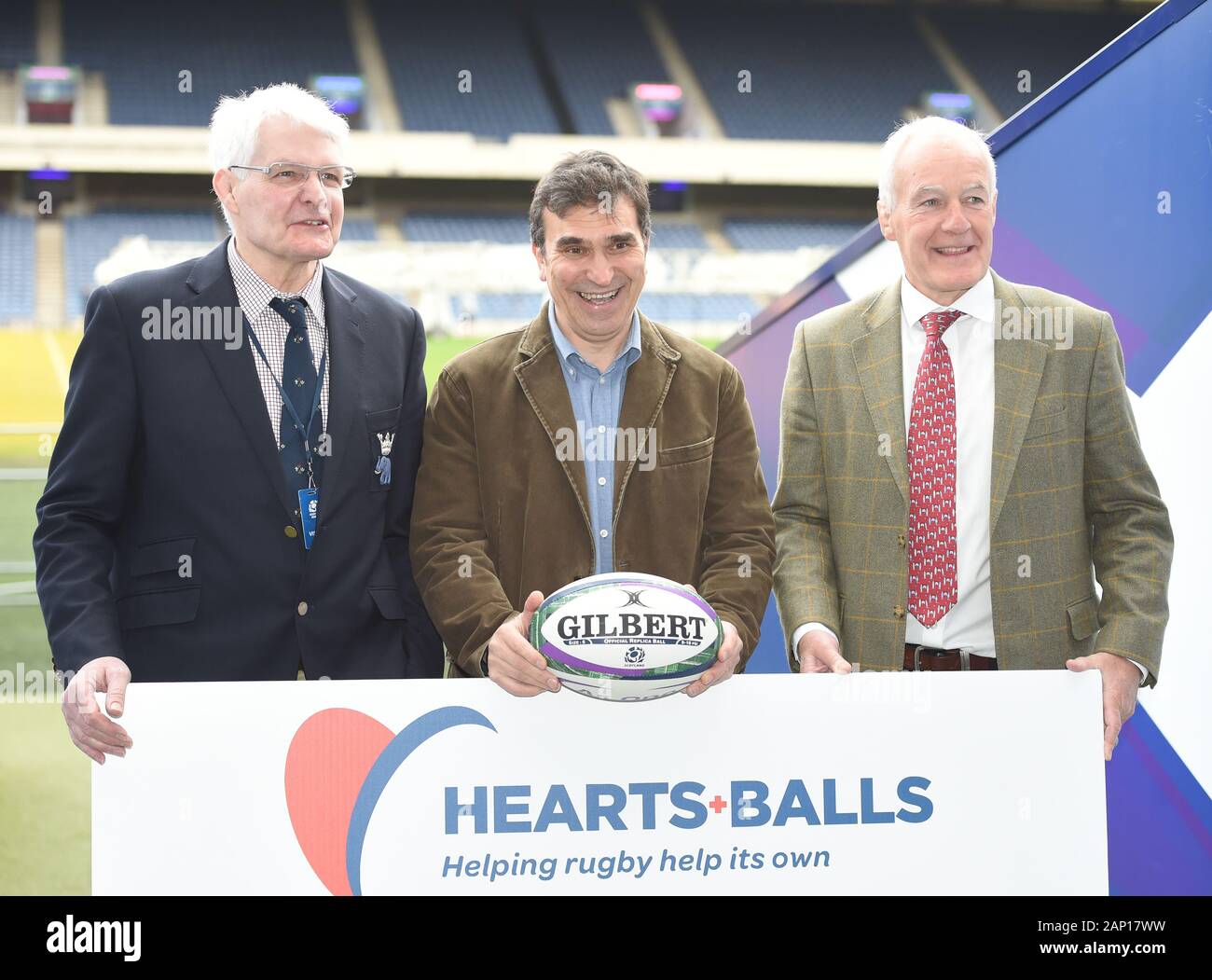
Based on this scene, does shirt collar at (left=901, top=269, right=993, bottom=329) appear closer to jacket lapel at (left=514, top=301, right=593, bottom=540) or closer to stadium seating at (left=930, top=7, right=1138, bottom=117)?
jacket lapel at (left=514, top=301, right=593, bottom=540)

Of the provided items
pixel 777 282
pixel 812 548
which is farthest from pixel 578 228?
pixel 777 282

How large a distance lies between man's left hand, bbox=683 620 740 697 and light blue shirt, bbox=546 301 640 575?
354 mm

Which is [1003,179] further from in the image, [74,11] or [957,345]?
[74,11]

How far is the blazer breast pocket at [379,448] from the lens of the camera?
92.7 inches

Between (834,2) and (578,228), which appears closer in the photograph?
(578,228)

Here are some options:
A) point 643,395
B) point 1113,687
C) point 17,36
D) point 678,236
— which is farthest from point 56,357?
point 1113,687

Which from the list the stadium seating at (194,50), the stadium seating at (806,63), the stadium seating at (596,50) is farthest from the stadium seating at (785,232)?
the stadium seating at (194,50)

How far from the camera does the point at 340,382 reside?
2355 millimetres

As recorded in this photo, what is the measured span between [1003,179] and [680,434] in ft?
3.73

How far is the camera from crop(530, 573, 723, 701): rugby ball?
1.94 metres

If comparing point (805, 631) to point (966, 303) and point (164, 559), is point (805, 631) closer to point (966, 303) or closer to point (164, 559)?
point (966, 303)

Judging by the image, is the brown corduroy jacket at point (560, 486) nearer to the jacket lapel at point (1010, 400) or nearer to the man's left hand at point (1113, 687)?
the jacket lapel at point (1010, 400)

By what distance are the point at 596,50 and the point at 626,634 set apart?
804 inches
